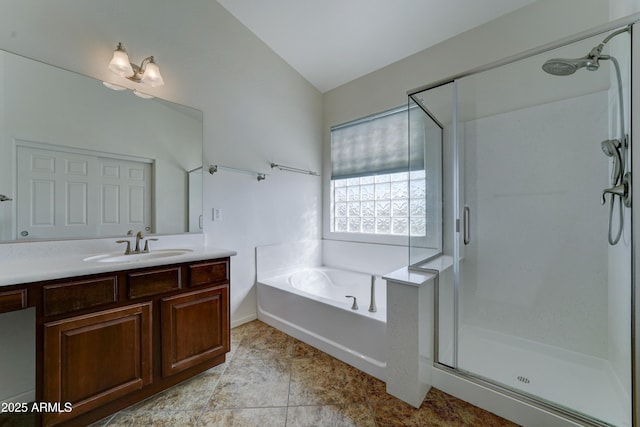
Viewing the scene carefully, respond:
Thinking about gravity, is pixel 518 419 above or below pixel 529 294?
below

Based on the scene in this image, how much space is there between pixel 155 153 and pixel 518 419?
287cm

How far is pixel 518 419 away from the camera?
1315 mm

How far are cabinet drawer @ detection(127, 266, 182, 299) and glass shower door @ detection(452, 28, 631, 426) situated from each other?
1.86 meters

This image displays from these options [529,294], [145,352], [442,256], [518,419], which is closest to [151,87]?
[145,352]

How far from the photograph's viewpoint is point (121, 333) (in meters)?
1.33

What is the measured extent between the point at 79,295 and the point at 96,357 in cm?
33

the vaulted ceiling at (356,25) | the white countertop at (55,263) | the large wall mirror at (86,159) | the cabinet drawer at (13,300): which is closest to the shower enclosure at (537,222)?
the vaulted ceiling at (356,25)

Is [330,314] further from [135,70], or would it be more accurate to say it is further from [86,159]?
[135,70]

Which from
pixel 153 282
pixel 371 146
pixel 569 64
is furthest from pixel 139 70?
pixel 569 64

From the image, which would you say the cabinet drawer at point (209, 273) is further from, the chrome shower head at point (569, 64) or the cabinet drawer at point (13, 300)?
the chrome shower head at point (569, 64)

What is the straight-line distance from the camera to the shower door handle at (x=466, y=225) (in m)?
2.03

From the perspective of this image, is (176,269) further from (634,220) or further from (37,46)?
(634,220)

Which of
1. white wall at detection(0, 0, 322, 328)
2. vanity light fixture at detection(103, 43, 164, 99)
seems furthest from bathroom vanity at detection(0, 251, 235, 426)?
Result: vanity light fixture at detection(103, 43, 164, 99)

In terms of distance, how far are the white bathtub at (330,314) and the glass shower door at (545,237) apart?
0.55 m
